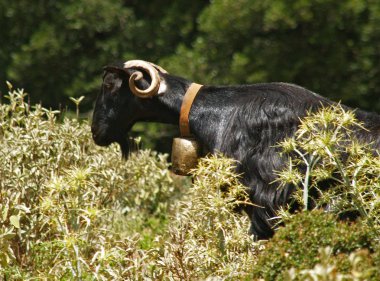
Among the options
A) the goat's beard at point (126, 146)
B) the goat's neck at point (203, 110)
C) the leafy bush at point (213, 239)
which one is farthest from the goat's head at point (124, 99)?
the leafy bush at point (213, 239)

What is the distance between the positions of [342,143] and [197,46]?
19.2 ft

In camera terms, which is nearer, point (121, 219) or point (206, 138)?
point (206, 138)

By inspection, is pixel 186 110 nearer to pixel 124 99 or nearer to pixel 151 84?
pixel 151 84

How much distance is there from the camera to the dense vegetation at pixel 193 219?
4062mm

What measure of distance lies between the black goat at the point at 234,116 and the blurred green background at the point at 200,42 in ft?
14.7

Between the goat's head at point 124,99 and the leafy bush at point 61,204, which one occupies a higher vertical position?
the goat's head at point 124,99

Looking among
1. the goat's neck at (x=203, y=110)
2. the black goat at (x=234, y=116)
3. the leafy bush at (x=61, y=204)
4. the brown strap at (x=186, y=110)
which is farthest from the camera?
the brown strap at (x=186, y=110)

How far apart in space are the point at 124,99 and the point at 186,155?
2.17 ft

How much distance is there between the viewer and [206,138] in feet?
20.4

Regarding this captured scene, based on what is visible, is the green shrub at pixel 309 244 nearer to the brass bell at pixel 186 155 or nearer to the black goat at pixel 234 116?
the black goat at pixel 234 116

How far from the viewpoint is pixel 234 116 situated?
6.15m

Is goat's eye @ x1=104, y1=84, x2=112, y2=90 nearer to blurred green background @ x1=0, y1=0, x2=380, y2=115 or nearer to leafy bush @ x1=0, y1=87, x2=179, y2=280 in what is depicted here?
leafy bush @ x1=0, y1=87, x2=179, y2=280

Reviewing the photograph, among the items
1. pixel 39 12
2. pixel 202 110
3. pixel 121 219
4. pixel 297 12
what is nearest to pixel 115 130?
pixel 202 110

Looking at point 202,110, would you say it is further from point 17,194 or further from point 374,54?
point 374,54
